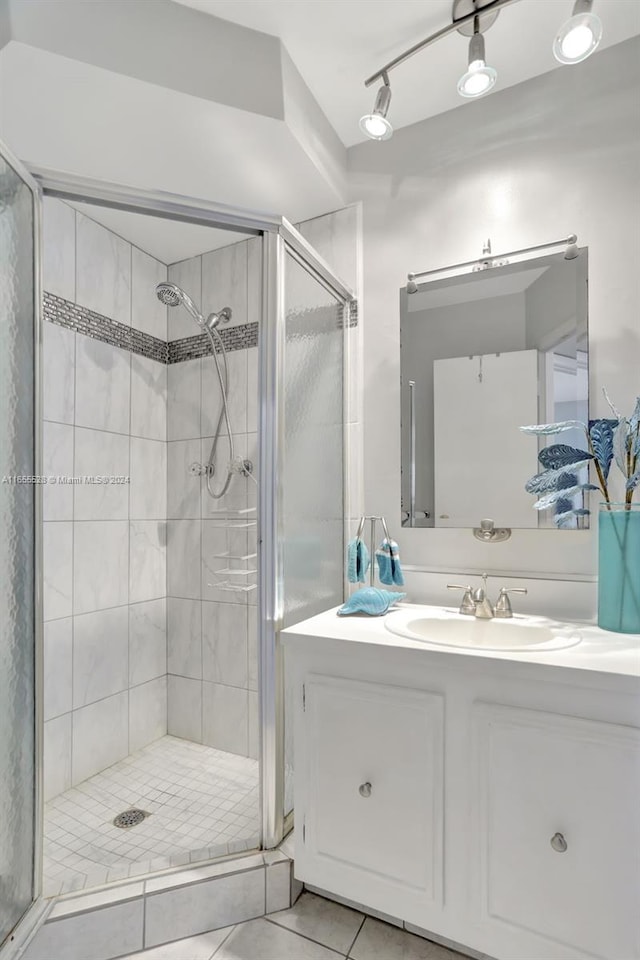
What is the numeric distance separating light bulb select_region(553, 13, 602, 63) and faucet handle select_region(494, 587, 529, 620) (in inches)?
55.4

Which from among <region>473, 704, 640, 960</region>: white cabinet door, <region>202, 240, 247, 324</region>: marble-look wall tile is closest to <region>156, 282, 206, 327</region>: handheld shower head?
<region>202, 240, 247, 324</region>: marble-look wall tile

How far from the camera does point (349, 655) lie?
51.4 inches

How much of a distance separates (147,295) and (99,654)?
1616 mm

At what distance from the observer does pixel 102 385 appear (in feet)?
6.95

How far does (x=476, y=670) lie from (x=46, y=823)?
1573 millimetres

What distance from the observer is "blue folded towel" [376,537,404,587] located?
1.68 m

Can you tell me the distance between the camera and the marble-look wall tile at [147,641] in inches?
88.1

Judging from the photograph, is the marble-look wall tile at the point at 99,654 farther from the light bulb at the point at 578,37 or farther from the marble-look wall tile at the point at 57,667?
the light bulb at the point at 578,37

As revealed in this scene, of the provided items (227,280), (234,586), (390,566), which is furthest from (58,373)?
(390,566)

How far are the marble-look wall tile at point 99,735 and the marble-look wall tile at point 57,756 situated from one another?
0.03m

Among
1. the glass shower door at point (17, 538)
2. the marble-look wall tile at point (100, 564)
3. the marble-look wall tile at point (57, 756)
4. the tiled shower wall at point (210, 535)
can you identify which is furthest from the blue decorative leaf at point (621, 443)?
the marble-look wall tile at point (57, 756)

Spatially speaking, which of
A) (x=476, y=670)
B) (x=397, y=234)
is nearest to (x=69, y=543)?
(x=476, y=670)

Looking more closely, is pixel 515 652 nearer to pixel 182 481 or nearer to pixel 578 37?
pixel 578 37

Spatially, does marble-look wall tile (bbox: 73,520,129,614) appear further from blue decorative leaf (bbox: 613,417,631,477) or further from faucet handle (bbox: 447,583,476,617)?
blue decorative leaf (bbox: 613,417,631,477)
